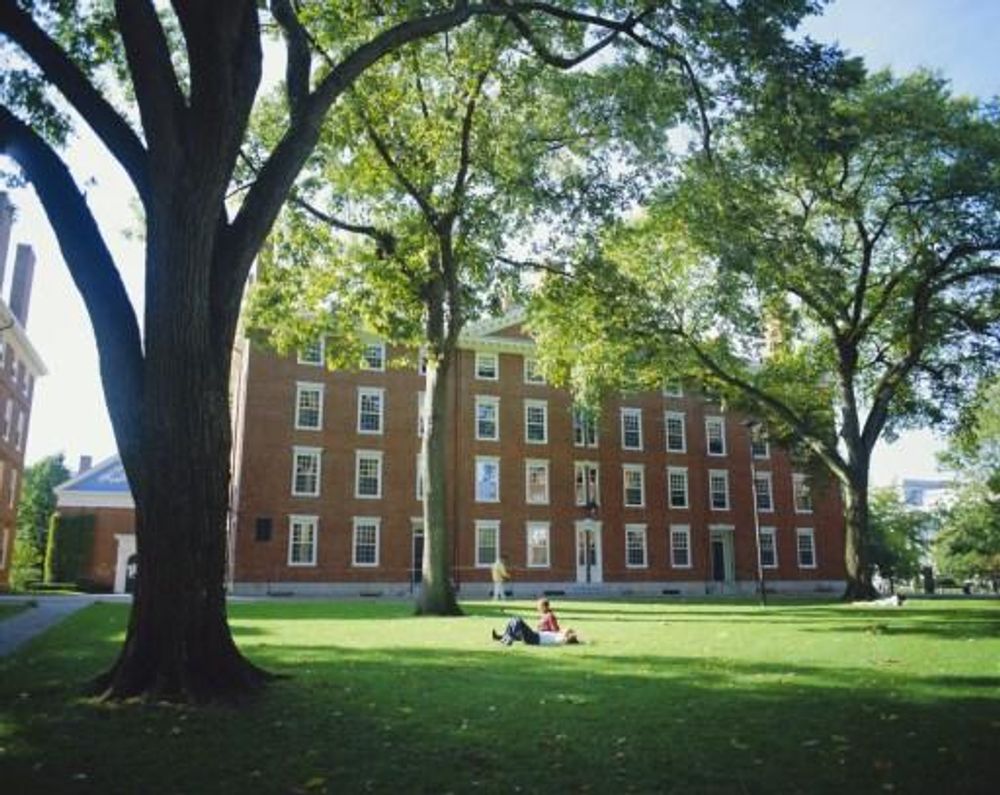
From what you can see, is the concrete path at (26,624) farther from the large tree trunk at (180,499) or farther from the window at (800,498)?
the window at (800,498)

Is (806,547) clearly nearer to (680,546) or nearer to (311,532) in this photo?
(680,546)

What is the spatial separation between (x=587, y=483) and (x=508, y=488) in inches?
187

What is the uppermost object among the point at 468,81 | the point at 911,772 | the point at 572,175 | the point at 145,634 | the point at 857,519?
the point at 468,81

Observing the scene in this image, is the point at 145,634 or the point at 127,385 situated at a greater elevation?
the point at 127,385

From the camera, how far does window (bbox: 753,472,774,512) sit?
47062 millimetres

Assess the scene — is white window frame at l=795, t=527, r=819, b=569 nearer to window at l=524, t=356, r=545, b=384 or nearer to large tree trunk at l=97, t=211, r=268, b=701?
window at l=524, t=356, r=545, b=384

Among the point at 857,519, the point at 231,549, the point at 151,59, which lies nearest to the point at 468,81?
the point at 151,59

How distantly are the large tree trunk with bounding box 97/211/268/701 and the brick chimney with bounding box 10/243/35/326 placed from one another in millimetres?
38173

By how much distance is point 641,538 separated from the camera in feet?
140

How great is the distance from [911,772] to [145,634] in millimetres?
5887

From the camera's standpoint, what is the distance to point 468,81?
17656 mm

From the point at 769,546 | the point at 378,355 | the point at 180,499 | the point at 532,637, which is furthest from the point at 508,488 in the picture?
the point at 180,499

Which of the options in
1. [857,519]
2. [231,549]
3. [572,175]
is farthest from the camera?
[231,549]

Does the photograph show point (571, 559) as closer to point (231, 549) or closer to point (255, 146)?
point (231, 549)
